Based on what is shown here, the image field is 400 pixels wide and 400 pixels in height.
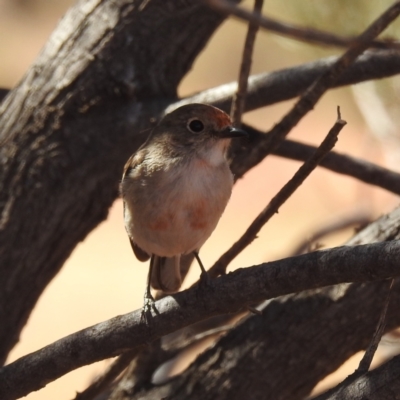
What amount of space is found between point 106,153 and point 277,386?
1.71m

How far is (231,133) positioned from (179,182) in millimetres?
410

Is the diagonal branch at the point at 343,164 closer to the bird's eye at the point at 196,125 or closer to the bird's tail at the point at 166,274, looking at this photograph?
the bird's eye at the point at 196,125

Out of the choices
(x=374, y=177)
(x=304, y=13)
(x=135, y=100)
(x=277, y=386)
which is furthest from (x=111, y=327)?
(x=304, y=13)

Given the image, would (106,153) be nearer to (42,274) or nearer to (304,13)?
(42,274)

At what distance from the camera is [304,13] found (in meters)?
7.02

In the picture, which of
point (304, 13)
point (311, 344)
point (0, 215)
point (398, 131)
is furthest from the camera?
point (398, 131)

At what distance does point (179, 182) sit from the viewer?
4.06 m

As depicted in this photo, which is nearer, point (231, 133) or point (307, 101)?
point (307, 101)

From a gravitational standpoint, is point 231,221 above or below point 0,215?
above

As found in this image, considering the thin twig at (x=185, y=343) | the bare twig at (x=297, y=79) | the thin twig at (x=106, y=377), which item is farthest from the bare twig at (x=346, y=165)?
the thin twig at (x=106, y=377)

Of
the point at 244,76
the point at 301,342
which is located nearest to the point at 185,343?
the point at 301,342

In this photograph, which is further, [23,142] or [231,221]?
[231,221]

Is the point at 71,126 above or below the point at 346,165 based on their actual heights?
above

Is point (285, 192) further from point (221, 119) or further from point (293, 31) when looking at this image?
point (293, 31)
